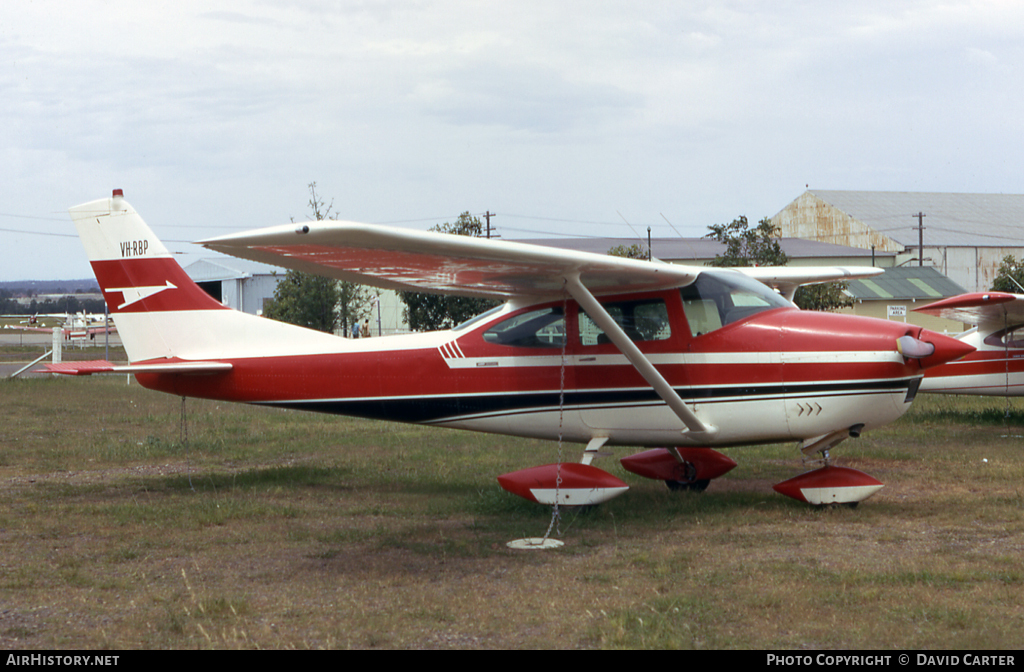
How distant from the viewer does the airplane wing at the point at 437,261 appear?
5465mm

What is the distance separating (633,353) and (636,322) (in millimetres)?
696

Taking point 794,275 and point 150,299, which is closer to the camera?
point 150,299

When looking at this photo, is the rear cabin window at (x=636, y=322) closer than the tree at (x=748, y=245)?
Yes

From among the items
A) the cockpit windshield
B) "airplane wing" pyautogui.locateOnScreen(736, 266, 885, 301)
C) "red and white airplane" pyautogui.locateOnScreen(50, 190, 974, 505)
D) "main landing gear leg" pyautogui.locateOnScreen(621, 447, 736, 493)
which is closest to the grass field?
"main landing gear leg" pyautogui.locateOnScreen(621, 447, 736, 493)

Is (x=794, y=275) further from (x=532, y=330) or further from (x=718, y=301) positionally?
(x=532, y=330)

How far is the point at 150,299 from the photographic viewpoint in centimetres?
984

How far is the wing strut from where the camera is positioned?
24.3ft

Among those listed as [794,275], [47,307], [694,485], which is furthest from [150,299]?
[47,307]

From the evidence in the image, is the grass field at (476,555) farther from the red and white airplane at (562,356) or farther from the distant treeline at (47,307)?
the distant treeline at (47,307)

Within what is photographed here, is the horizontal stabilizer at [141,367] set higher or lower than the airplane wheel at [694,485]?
higher

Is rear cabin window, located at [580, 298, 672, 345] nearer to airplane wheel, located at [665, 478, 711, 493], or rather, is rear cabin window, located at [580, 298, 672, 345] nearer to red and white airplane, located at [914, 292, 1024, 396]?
airplane wheel, located at [665, 478, 711, 493]

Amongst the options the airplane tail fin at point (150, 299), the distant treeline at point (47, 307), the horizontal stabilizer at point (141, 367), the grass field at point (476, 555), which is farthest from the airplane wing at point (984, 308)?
the distant treeline at point (47, 307)

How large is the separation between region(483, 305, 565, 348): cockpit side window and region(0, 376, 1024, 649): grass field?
5.19 feet

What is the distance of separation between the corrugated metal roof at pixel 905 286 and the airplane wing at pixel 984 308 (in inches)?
1113
